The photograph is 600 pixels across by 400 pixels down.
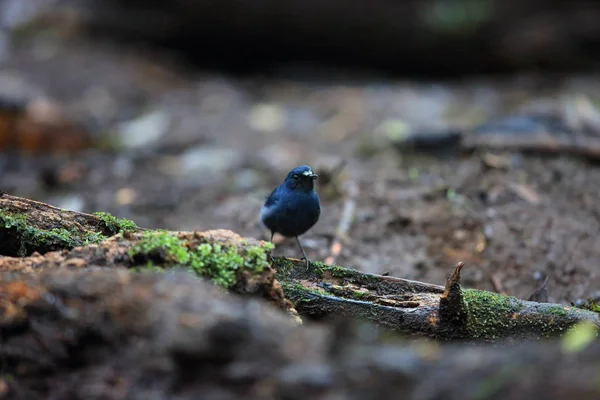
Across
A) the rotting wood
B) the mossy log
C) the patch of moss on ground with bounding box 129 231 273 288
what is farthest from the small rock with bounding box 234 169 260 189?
the patch of moss on ground with bounding box 129 231 273 288

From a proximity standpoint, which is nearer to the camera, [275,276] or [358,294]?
[275,276]

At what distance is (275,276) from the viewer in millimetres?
3719

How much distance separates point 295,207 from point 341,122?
5.33 m

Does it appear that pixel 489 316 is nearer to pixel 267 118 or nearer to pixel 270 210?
pixel 270 210

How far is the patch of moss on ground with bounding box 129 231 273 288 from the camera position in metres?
3.24

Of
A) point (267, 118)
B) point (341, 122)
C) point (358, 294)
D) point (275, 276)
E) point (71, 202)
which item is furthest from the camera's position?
point (267, 118)

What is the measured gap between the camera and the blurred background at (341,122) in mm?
5973

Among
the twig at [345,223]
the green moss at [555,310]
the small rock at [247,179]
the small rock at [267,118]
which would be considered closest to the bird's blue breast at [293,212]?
the twig at [345,223]

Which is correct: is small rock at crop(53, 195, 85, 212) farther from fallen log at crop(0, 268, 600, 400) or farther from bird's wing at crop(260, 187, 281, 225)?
fallen log at crop(0, 268, 600, 400)

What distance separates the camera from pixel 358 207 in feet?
21.6

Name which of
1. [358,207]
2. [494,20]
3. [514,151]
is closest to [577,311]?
[358,207]

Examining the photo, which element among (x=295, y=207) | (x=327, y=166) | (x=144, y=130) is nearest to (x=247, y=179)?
(x=327, y=166)

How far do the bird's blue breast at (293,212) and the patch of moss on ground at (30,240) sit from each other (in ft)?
5.37

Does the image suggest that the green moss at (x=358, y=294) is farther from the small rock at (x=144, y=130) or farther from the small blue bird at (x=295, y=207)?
the small rock at (x=144, y=130)
